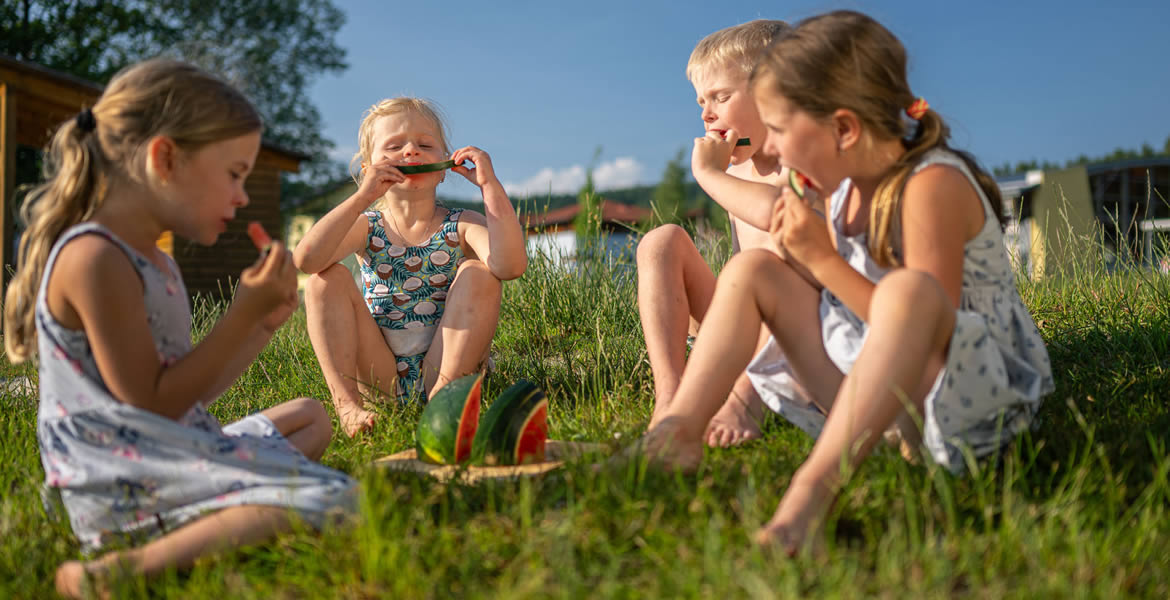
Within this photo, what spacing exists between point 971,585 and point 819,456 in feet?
1.15

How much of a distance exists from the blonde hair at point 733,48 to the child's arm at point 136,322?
1770mm

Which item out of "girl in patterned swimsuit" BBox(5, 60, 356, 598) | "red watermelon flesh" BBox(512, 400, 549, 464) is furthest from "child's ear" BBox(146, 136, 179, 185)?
"red watermelon flesh" BBox(512, 400, 549, 464)

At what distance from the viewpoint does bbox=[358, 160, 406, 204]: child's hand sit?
3.07 m

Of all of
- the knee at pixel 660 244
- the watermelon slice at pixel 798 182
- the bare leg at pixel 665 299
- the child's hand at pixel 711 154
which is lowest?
the bare leg at pixel 665 299

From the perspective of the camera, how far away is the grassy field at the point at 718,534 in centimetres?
149

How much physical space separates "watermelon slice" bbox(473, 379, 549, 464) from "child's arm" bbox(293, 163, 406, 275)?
1098mm

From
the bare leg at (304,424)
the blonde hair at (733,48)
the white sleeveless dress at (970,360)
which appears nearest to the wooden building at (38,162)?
the bare leg at (304,424)

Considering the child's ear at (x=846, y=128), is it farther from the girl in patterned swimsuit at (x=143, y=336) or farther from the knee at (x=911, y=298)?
the girl in patterned swimsuit at (x=143, y=336)

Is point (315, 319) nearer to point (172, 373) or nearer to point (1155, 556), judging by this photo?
point (172, 373)

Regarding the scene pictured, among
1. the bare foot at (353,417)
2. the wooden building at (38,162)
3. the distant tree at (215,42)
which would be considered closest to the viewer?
the bare foot at (353,417)

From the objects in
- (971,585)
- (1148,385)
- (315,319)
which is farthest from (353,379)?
(1148,385)

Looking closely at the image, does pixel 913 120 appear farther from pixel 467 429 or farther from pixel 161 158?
pixel 161 158

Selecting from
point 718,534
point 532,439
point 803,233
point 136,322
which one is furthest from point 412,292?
point 718,534

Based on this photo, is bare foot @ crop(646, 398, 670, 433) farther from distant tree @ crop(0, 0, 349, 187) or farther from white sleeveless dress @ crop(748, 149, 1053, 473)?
distant tree @ crop(0, 0, 349, 187)
